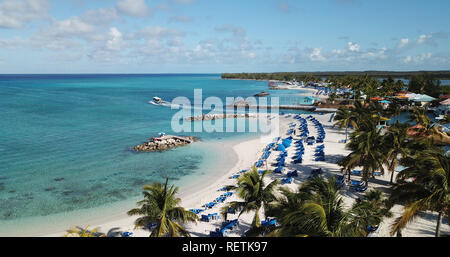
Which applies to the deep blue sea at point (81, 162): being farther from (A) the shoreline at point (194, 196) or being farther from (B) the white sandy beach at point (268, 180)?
(B) the white sandy beach at point (268, 180)

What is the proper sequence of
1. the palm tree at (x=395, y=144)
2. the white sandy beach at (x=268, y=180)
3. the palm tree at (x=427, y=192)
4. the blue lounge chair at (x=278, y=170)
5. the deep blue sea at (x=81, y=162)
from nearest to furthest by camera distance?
the palm tree at (x=427, y=192)
the white sandy beach at (x=268, y=180)
the palm tree at (x=395, y=144)
the deep blue sea at (x=81, y=162)
the blue lounge chair at (x=278, y=170)

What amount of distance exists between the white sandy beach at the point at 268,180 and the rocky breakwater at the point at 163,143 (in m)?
7.40

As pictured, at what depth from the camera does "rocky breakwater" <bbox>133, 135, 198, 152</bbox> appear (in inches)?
1369

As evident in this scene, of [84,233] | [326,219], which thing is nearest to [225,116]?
[84,233]

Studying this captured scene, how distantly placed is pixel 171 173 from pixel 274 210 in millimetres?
18194

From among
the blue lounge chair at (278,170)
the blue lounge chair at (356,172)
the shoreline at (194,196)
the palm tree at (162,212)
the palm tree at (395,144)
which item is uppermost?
the palm tree at (395,144)

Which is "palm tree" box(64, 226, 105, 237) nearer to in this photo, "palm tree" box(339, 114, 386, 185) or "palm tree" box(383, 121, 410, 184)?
"palm tree" box(339, 114, 386, 185)

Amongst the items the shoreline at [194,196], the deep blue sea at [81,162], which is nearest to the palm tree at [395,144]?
the shoreline at [194,196]

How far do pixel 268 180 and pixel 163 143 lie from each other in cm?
1785

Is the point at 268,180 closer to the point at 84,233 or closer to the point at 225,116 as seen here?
the point at 84,233

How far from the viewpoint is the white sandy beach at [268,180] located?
15169 mm

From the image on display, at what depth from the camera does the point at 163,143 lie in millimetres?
36062

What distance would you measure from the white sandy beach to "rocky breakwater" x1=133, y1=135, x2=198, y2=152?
24.3ft
